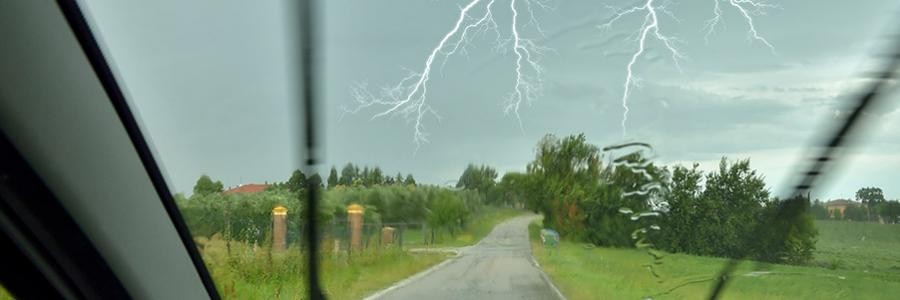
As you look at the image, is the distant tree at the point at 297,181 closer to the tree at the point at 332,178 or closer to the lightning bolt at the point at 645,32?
the tree at the point at 332,178

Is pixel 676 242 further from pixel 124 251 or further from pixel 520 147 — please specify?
pixel 124 251

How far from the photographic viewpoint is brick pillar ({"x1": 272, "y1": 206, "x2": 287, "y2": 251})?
7.28ft

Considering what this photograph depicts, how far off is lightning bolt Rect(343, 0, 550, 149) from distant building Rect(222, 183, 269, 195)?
376 millimetres

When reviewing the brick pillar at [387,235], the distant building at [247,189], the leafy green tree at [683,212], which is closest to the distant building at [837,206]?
the leafy green tree at [683,212]

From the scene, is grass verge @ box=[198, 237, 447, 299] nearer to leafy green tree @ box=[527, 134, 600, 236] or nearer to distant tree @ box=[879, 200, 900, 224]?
leafy green tree @ box=[527, 134, 600, 236]

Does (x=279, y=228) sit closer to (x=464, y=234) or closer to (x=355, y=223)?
(x=355, y=223)

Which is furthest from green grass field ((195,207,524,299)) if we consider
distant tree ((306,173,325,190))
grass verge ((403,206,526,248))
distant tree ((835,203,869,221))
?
distant tree ((835,203,869,221))

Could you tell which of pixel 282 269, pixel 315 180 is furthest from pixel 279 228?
pixel 315 180

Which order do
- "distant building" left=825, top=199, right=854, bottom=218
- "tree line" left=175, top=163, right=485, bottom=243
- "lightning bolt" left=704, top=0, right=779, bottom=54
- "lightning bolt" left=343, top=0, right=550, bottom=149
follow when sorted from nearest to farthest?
1. "distant building" left=825, top=199, right=854, bottom=218
2. "lightning bolt" left=704, top=0, right=779, bottom=54
3. "tree line" left=175, top=163, right=485, bottom=243
4. "lightning bolt" left=343, top=0, right=550, bottom=149

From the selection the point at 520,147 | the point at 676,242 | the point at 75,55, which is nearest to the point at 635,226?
the point at 676,242

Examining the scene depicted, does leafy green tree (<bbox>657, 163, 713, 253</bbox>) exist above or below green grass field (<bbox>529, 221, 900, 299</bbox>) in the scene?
Answer: above

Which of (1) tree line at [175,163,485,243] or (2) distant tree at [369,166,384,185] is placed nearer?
(1) tree line at [175,163,485,243]

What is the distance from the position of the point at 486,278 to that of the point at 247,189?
0.70 meters

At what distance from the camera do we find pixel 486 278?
8.86ft
